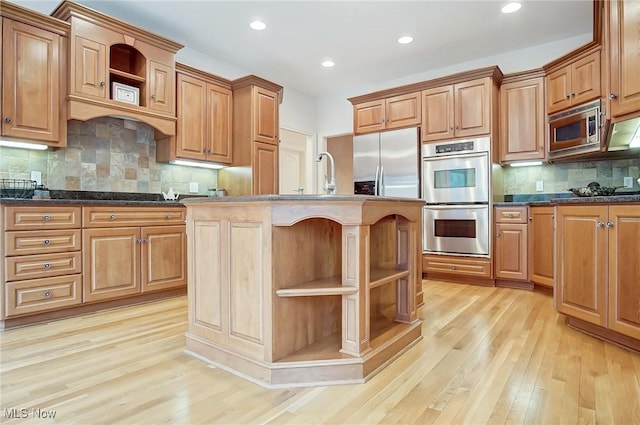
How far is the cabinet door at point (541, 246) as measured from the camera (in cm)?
357

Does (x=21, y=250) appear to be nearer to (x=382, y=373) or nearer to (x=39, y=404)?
(x=39, y=404)

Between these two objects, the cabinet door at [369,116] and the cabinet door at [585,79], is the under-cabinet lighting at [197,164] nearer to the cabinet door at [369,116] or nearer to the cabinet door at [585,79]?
the cabinet door at [369,116]

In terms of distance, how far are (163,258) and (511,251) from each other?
357 centimetres

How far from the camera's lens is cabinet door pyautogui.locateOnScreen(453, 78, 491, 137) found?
4023 millimetres

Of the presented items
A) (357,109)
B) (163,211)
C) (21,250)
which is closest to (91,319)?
(21,250)

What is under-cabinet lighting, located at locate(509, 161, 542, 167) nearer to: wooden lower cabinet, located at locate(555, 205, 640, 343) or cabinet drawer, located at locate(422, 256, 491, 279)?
cabinet drawer, located at locate(422, 256, 491, 279)

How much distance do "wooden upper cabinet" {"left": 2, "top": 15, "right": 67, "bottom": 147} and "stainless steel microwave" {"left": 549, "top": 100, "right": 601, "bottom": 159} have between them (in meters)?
4.60

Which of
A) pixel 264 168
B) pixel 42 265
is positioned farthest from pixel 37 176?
pixel 264 168

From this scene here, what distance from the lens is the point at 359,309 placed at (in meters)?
1.80

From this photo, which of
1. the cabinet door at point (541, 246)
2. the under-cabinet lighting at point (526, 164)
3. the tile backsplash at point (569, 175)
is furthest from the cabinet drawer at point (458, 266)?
the under-cabinet lighting at point (526, 164)

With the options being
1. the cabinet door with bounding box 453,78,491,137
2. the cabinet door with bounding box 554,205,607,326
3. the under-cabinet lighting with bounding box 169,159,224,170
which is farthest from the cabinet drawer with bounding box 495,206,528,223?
the under-cabinet lighting with bounding box 169,159,224,170

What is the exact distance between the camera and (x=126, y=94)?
10.9 ft

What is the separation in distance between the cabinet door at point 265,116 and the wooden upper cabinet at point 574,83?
3.10 metres

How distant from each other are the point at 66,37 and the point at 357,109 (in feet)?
11.1
